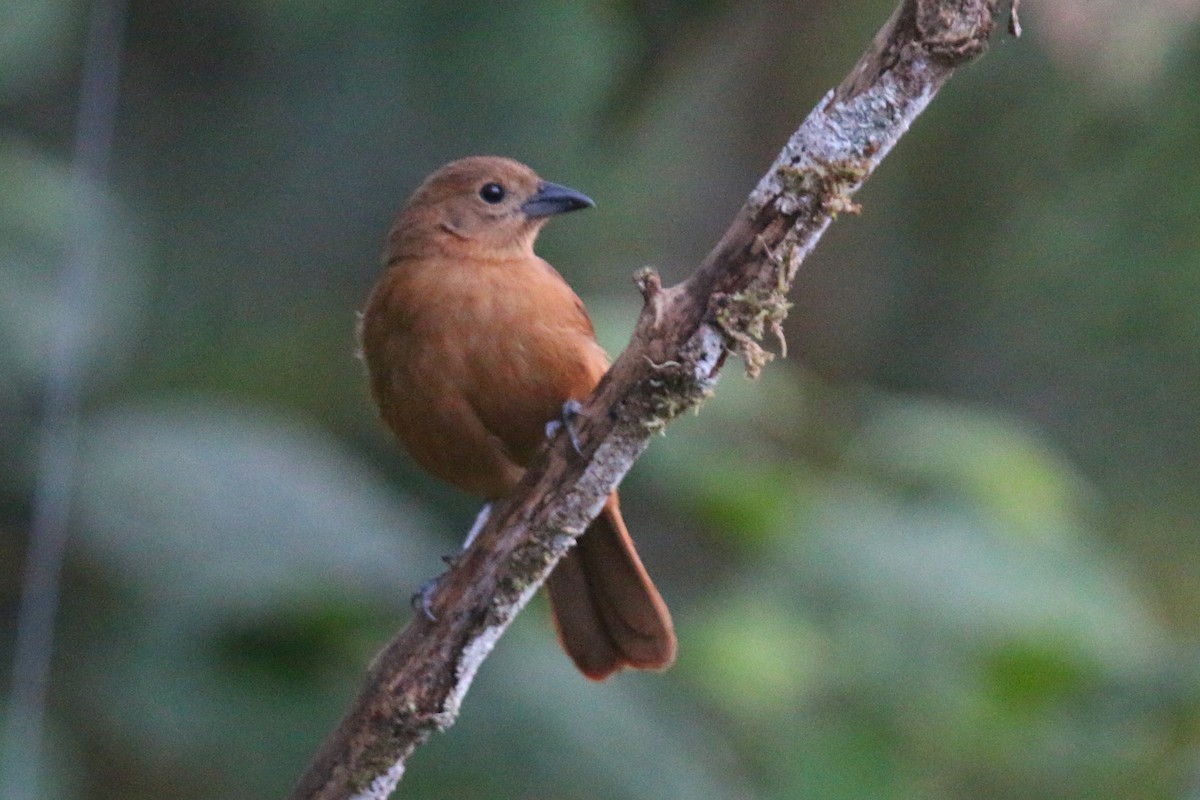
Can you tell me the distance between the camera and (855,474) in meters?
4.89

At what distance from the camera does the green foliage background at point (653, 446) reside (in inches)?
163

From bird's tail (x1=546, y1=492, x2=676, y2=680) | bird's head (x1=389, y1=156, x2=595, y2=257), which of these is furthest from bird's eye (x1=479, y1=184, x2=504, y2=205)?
bird's tail (x1=546, y1=492, x2=676, y2=680)

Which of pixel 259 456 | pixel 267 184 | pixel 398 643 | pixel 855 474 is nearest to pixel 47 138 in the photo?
pixel 267 184

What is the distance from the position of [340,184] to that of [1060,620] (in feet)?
9.16

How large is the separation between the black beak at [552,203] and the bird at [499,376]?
0.03 metres

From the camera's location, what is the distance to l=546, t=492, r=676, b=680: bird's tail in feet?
12.4

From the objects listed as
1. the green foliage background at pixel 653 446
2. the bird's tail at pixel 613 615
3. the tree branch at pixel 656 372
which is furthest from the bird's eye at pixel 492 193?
the tree branch at pixel 656 372

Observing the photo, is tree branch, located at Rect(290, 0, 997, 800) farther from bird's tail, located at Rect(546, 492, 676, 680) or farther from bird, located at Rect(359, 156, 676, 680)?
bird's tail, located at Rect(546, 492, 676, 680)

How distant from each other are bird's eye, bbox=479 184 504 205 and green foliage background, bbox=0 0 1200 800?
369mm

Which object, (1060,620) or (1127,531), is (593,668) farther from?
(1127,531)

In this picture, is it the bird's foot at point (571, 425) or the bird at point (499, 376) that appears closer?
the bird's foot at point (571, 425)

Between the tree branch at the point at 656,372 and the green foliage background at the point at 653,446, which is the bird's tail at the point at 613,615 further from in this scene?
the tree branch at the point at 656,372

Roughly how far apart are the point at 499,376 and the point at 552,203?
2.25 feet

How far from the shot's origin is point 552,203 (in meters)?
4.13
